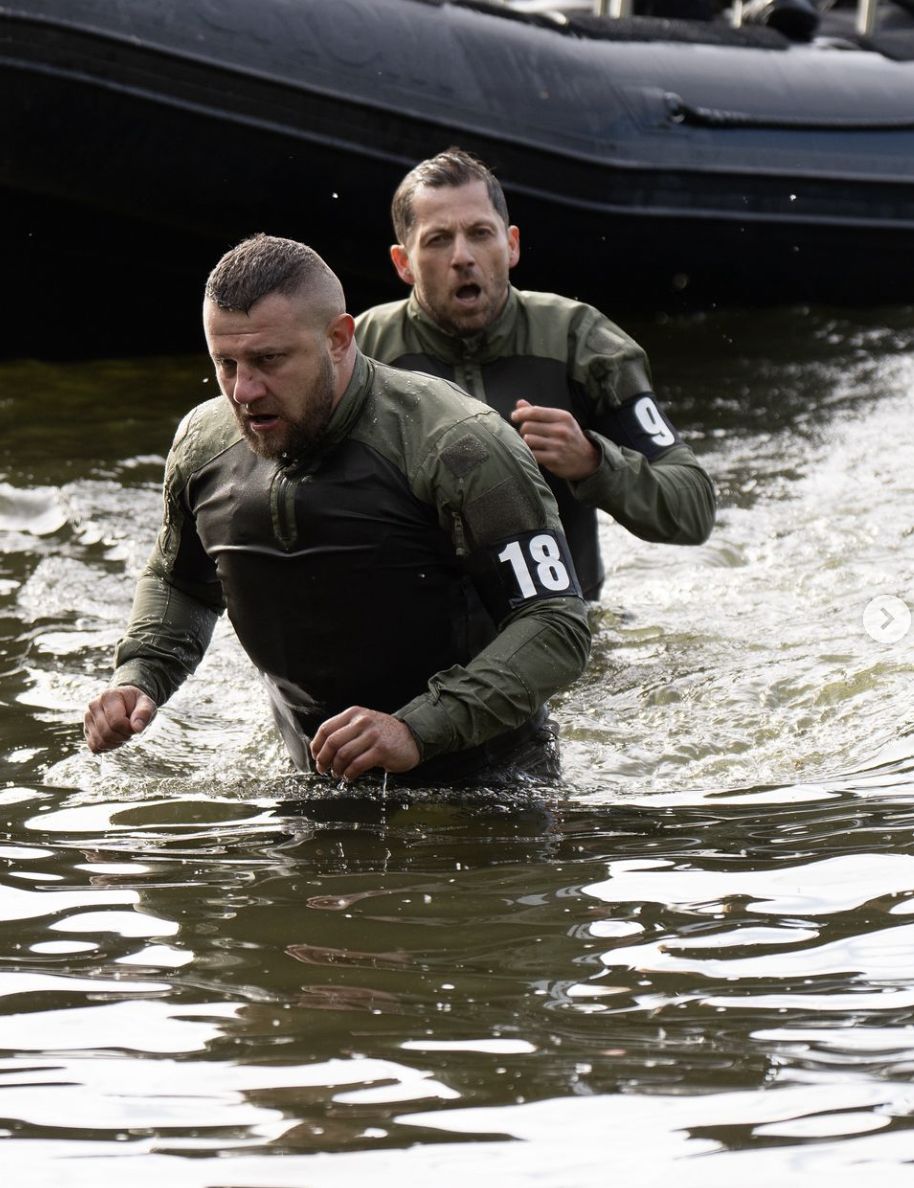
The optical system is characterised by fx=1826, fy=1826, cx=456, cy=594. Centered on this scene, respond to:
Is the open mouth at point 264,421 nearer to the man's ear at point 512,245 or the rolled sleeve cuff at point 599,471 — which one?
the rolled sleeve cuff at point 599,471

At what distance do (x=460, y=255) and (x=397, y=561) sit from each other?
1.61 meters

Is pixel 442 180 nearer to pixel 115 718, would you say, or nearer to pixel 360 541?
pixel 360 541

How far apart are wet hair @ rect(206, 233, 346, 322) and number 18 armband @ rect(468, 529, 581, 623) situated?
580 mm

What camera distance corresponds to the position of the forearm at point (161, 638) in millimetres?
4031

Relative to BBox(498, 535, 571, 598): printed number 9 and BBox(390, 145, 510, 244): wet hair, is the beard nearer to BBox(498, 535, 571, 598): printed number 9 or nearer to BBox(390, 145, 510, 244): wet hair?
BBox(498, 535, 571, 598): printed number 9

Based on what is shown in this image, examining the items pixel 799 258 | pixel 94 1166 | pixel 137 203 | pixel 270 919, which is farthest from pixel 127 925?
pixel 799 258

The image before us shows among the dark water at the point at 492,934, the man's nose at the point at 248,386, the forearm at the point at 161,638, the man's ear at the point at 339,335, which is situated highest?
the man's ear at the point at 339,335

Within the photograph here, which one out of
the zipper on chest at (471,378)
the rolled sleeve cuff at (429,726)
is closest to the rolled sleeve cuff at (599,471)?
the zipper on chest at (471,378)

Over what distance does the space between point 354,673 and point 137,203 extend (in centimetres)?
457

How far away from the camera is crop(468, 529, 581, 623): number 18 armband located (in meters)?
3.60

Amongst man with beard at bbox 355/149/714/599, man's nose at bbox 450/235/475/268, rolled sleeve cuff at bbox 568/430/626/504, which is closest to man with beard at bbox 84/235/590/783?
rolled sleeve cuff at bbox 568/430/626/504

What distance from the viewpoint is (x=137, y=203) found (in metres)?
7.85

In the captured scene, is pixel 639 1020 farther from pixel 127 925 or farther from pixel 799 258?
pixel 799 258

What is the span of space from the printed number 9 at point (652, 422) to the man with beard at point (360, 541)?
4.43 ft
